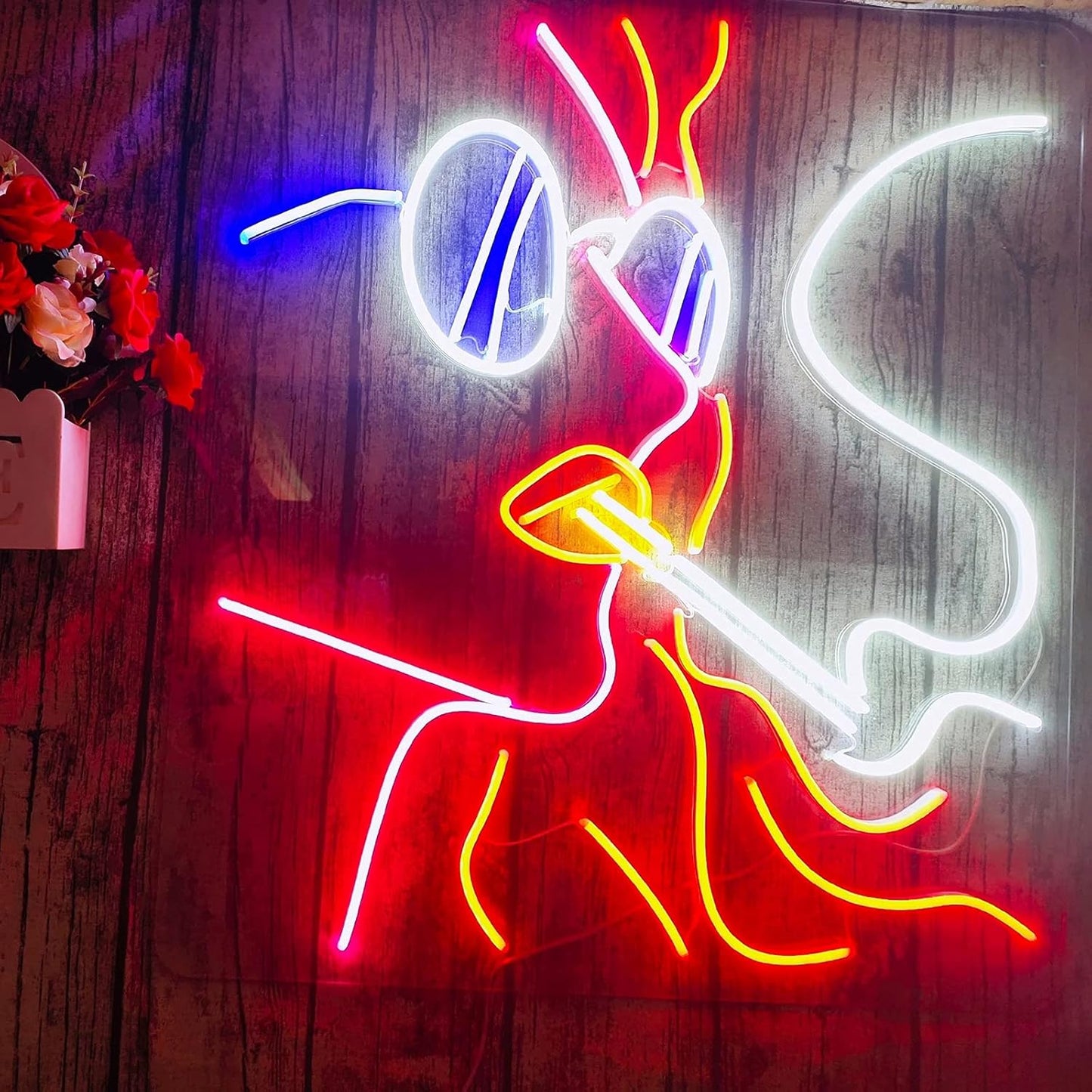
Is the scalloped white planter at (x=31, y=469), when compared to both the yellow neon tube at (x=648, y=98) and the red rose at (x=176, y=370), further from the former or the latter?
the yellow neon tube at (x=648, y=98)

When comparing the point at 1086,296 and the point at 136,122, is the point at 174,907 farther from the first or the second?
the point at 1086,296

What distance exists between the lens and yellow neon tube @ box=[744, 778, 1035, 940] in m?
1.47

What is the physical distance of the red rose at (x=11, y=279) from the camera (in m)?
1.22

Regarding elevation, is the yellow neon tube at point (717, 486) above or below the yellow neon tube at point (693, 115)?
below

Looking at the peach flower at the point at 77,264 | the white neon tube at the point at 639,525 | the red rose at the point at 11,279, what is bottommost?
the white neon tube at the point at 639,525

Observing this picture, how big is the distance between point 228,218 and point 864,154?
3.87ft

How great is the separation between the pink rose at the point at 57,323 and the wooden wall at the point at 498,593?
232 mm

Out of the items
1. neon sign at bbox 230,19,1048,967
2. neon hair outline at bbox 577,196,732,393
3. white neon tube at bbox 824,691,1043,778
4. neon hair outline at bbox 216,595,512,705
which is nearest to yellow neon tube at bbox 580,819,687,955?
neon sign at bbox 230,19,1048,967

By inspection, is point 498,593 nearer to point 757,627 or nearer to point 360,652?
point 360,652

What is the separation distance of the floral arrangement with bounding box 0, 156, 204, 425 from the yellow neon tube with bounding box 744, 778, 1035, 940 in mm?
1224

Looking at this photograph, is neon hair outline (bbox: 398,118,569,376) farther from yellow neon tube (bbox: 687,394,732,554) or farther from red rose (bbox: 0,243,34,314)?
red rose (bbox: 0,243,34,314)

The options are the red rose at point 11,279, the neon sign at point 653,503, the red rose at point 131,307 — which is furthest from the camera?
the neon sign at point 653,503

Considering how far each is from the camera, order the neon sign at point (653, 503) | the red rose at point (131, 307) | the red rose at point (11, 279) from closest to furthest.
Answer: the red rose at point (11, 279), the red rose at point (131, 307), the neon sign at point (653, 503)

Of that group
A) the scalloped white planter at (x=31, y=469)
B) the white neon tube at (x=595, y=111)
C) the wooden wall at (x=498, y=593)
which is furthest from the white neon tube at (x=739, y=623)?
the scalloped white planter at (x=31, y=469)
